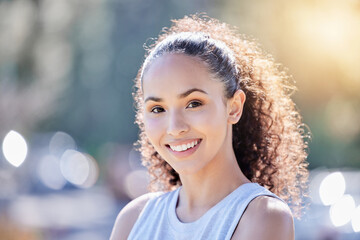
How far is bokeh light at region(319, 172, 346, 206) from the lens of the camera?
274 inches

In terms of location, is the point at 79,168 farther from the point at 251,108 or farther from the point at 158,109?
the point at 158,109

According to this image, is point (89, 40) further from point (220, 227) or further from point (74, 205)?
point (220, 227)

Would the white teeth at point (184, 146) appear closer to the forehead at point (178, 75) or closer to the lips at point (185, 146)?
the lips at point (185, 146)

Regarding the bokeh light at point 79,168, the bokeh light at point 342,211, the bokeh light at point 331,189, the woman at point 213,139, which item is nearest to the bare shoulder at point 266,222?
the woman at point 213,139

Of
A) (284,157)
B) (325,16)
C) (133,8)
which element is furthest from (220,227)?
(133,8)

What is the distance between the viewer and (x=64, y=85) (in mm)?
20891

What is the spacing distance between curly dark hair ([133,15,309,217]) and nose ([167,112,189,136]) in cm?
19

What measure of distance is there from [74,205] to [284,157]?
9811 millimetres

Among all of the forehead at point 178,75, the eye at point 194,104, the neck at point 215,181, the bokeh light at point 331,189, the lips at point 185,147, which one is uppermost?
the bokeh light at point 331,189

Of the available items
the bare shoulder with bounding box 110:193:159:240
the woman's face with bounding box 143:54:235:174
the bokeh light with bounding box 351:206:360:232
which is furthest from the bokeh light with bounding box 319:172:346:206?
the woman's face with bounding box 143:54:235:174

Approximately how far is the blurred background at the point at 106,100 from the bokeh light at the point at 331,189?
18mm

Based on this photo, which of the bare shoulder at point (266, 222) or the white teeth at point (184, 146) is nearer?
the bare shoulder at point (266, 222)

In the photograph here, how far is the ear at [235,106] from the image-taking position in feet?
6.51

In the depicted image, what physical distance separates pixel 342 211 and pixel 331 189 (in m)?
1.26
